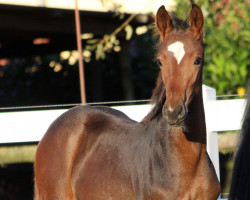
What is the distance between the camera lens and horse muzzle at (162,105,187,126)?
304cm

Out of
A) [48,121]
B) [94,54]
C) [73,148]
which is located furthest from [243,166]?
[94,54]

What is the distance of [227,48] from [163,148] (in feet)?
17.7

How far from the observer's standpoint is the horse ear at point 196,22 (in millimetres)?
3424

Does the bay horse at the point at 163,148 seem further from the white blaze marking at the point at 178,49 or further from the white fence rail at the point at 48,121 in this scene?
the white fence rail at the point at 48,121

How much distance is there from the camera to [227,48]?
28.1ft

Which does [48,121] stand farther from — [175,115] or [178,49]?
[175,115]

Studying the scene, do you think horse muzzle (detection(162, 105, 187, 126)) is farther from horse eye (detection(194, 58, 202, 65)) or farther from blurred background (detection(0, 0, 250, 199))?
blurred background (detection(0, 0, 250, 199))

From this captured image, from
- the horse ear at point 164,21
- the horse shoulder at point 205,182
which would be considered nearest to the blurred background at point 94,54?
the horse ear at point 164,21

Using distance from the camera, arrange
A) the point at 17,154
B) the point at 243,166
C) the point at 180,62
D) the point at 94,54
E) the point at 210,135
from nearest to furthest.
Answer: the point at 180,62 < the point at 243,166 < the point at 210,135 < the point at 17,154 < the point at 94,54

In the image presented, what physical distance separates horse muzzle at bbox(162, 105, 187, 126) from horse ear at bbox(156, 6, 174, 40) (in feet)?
2.10

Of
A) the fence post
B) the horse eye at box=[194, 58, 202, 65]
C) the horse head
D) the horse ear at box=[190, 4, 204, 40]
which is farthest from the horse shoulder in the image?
the fence post

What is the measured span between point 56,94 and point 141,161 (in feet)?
36.7

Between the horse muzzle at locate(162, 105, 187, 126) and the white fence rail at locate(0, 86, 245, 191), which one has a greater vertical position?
the horse muzzle at locate(162, 105, 187, 126)

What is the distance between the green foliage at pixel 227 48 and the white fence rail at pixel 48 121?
3.55 meters
